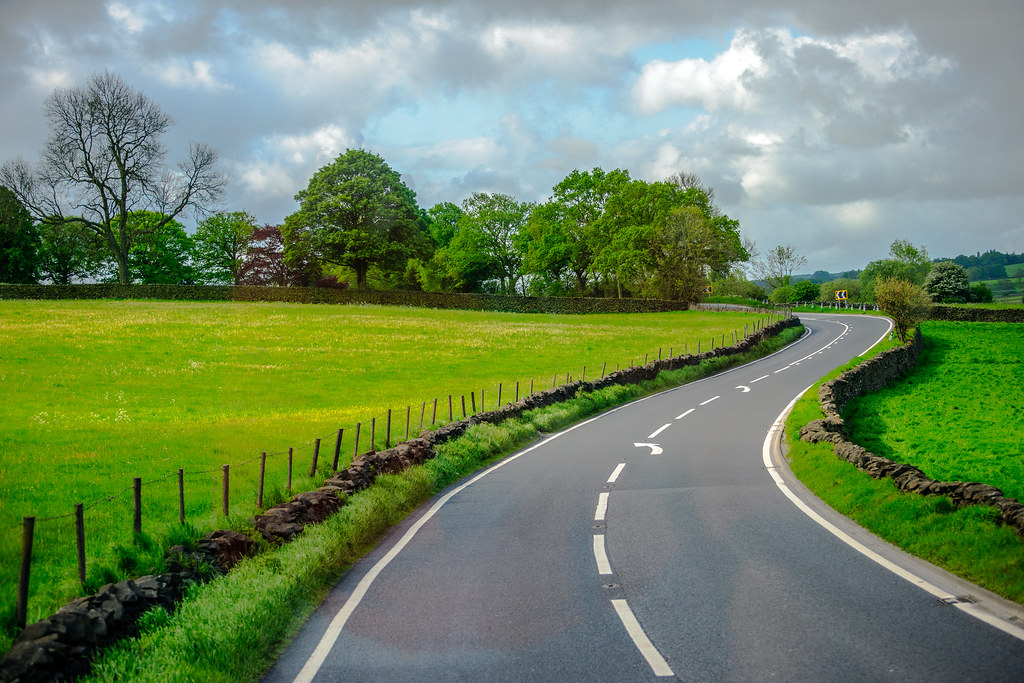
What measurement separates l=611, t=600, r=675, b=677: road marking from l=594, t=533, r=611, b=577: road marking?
4.05 feet

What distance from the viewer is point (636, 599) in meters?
8.27

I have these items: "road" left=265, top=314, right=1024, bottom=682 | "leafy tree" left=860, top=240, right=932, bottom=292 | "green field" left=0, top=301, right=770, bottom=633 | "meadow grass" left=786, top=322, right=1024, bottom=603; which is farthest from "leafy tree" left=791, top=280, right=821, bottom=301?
"road" left=265, top=314, right=1024, bottom=682

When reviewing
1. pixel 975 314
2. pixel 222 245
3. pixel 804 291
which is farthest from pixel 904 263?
pixel 222 245

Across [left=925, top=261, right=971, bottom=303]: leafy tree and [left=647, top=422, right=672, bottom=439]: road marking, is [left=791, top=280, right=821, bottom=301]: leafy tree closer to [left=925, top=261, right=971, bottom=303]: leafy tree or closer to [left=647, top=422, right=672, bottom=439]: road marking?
[left=925, top=261, right=971, bottom=303]: leafy tree

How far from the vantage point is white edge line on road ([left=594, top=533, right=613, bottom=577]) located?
9445 mm

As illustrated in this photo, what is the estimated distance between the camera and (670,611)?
7.84m

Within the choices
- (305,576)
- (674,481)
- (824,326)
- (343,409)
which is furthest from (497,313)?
(305,576)

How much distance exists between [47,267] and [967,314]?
332ft

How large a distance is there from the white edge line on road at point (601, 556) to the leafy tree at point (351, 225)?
7029 centimetres

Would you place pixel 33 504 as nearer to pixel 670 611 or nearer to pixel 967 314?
pixel 670 611

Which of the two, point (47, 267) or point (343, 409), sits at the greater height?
point (47, 267)

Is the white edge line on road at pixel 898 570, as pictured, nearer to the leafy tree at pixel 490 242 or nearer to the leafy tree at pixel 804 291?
the leafy tree at pixel 490 242

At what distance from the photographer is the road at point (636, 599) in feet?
21.2

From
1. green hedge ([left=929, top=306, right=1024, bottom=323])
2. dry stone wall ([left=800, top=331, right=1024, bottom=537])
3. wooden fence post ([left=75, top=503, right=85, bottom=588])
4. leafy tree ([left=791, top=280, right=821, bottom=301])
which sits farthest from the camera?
leafy tree ([left=791, top=280, right=821, bottom=301])
